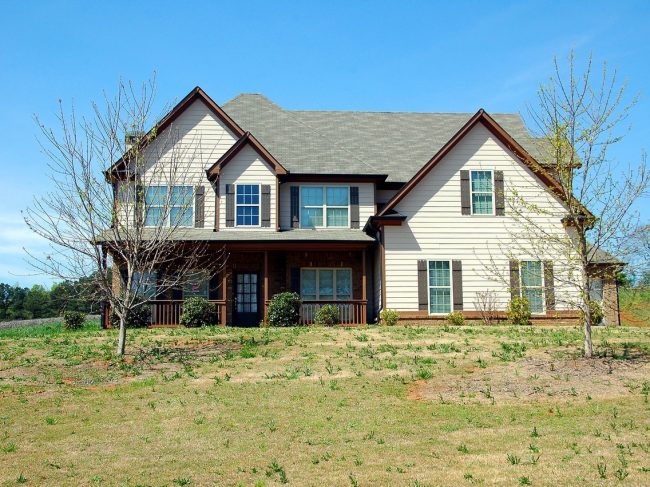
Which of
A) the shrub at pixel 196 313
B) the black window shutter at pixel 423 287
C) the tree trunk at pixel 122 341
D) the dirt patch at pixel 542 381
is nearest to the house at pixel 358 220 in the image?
the black window shutter at pixel 423 287

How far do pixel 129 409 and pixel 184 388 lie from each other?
164 cm

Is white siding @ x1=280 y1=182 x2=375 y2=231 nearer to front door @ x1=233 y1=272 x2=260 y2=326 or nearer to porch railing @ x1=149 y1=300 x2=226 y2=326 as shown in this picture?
front door @ x1=233 y1=272 x2=260 y2=326

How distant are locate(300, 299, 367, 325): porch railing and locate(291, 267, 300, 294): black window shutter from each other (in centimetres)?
129

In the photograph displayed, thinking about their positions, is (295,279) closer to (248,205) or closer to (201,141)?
(248,205)

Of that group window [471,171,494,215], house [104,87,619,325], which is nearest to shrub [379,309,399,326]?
house [104,87,619,325]

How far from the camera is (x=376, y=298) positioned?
89.7 ft

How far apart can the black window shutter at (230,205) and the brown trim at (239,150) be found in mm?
793

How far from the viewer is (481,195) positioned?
85.9ft

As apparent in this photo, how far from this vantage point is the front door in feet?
90.5

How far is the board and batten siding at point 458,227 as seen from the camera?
25625 millimetres

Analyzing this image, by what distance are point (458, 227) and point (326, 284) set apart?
5.82 metres

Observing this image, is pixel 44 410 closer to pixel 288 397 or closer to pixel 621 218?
pixel 288 397

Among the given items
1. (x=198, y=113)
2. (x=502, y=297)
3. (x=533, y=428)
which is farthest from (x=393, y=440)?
(x=198, y=113)

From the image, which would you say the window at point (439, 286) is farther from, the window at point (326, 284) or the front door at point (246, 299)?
the front door at point (246, 299)
